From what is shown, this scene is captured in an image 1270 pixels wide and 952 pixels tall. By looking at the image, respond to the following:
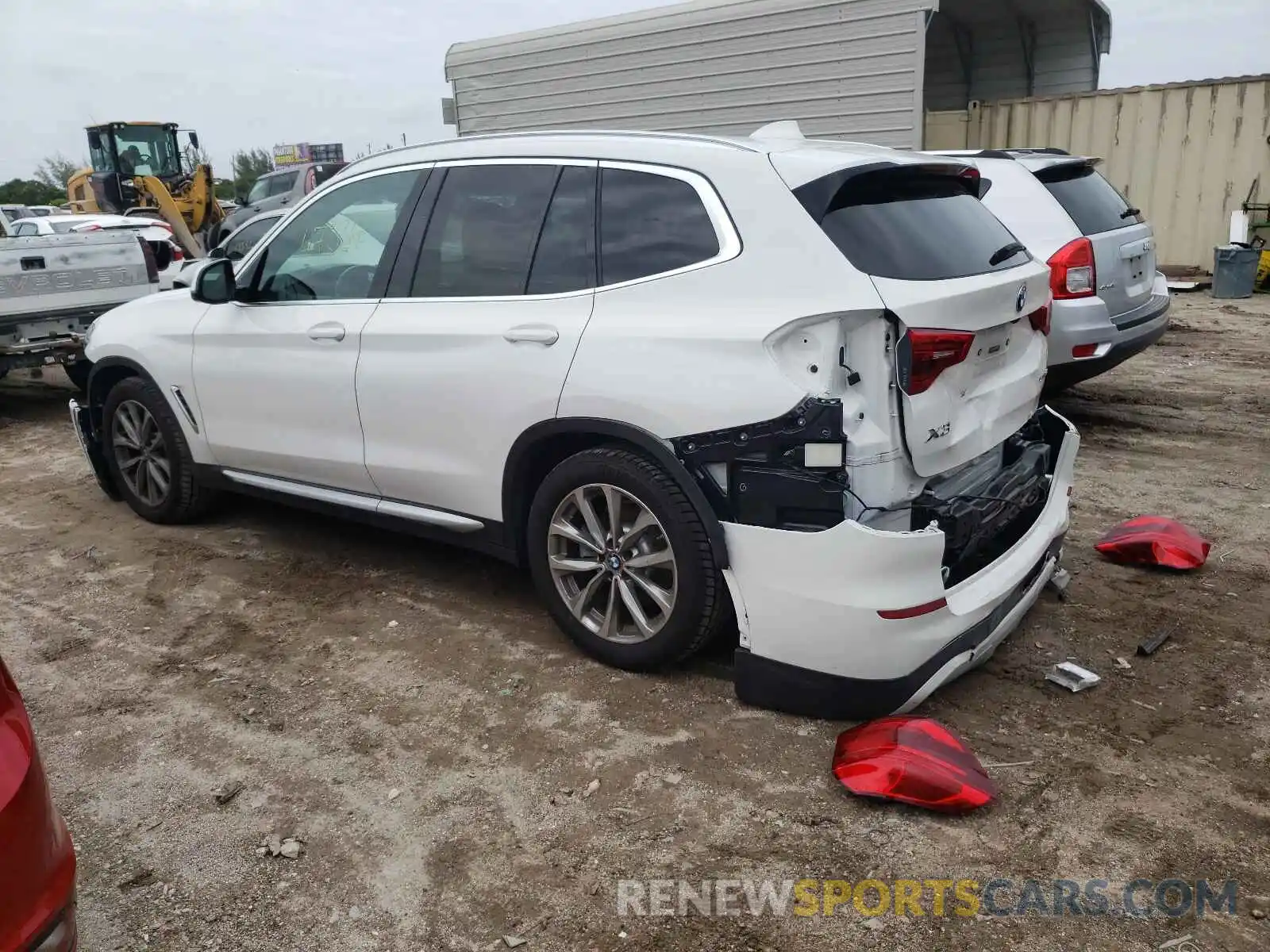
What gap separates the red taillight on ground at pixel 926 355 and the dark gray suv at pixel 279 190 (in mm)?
17204

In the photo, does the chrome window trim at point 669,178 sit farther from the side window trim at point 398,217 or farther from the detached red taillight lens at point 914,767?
the detached red taillight lens at point 914,767

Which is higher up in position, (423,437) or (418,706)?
(423,437)

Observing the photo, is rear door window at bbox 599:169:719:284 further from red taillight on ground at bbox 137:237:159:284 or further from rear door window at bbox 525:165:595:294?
red taillight on ground at bbox 137:237:159:284

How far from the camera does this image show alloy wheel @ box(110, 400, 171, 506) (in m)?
5.36

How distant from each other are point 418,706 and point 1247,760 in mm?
2627

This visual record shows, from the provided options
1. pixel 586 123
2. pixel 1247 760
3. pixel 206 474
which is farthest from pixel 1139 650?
pixel 586 123

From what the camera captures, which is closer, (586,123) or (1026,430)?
(1026,430)

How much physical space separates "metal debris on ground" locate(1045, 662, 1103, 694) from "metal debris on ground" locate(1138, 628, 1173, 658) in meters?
0.28

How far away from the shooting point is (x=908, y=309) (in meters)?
2.99

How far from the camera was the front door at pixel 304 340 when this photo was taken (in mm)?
4270

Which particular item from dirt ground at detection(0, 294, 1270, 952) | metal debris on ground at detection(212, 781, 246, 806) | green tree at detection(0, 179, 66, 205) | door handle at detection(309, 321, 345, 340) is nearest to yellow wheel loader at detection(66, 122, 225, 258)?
door handle at detection(309, 321, 345, 340)

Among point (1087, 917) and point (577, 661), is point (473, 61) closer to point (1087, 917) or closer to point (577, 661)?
point (577, 661)

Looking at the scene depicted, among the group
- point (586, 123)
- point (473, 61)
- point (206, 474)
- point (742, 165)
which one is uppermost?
point (473, 61)

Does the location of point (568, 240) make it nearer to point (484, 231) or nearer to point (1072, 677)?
point (484, 231)
